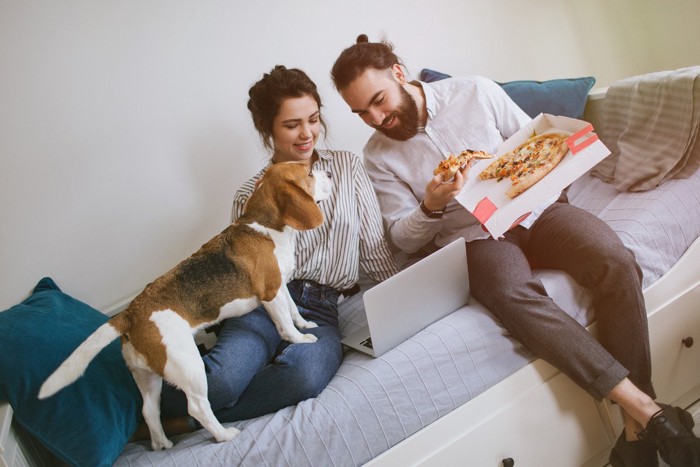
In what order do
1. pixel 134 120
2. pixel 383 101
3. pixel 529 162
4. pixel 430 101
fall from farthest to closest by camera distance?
pixel 134 120, pixel 430 101, pixel 383 101, pixel 529 162

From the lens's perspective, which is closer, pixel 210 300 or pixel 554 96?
pixel 210 300

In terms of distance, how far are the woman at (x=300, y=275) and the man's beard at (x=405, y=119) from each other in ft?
0.59

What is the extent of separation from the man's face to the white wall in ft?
1.89

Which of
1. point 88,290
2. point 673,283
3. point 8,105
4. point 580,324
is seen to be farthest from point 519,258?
point 8,105

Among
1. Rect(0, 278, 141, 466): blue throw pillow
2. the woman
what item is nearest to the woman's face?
the woman

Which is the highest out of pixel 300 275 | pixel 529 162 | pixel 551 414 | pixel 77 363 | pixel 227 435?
pixel 77 363

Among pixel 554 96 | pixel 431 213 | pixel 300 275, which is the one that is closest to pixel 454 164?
pixel 431 213

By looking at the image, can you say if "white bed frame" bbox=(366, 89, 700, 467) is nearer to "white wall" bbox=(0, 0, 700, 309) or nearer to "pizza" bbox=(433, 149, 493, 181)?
"pizza" bbox=(433, 149, 493, 181)

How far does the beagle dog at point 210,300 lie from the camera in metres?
1.45

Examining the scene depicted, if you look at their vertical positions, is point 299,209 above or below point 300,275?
above

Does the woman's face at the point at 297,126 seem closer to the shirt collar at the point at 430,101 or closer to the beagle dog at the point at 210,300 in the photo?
the beagle dog at the point at 210,300

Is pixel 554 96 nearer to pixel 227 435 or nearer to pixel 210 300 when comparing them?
pixel 210 300

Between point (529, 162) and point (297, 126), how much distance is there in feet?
2.46

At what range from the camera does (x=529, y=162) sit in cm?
175
